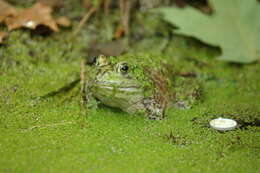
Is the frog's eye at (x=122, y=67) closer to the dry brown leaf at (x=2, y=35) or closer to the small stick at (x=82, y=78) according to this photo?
the small stick at (x=82, y=78)

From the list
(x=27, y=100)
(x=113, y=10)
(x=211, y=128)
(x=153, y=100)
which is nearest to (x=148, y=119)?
(x=153, y=100)

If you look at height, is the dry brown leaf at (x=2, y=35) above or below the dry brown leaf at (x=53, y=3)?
below

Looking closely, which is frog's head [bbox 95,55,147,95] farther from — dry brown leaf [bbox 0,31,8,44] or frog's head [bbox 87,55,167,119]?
dry brown leaf [bbox 0,31,8,44]

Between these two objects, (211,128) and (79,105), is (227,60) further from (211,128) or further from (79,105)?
(79,105)

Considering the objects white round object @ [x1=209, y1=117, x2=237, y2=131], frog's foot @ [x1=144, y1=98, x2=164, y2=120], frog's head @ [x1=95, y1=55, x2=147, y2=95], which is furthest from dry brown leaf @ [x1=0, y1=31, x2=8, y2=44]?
white round object @ [x1=209, y1=117, x2=237, y2=131]

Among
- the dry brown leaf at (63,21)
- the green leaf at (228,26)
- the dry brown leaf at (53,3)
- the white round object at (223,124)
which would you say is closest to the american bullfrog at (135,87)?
the white round object at (223,124)

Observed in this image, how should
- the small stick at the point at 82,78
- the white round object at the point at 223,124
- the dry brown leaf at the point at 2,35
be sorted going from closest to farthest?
the white round object at the point at 223,124, the small stick at the point at 82,78, the dry brown leaf at the point at 2,35
